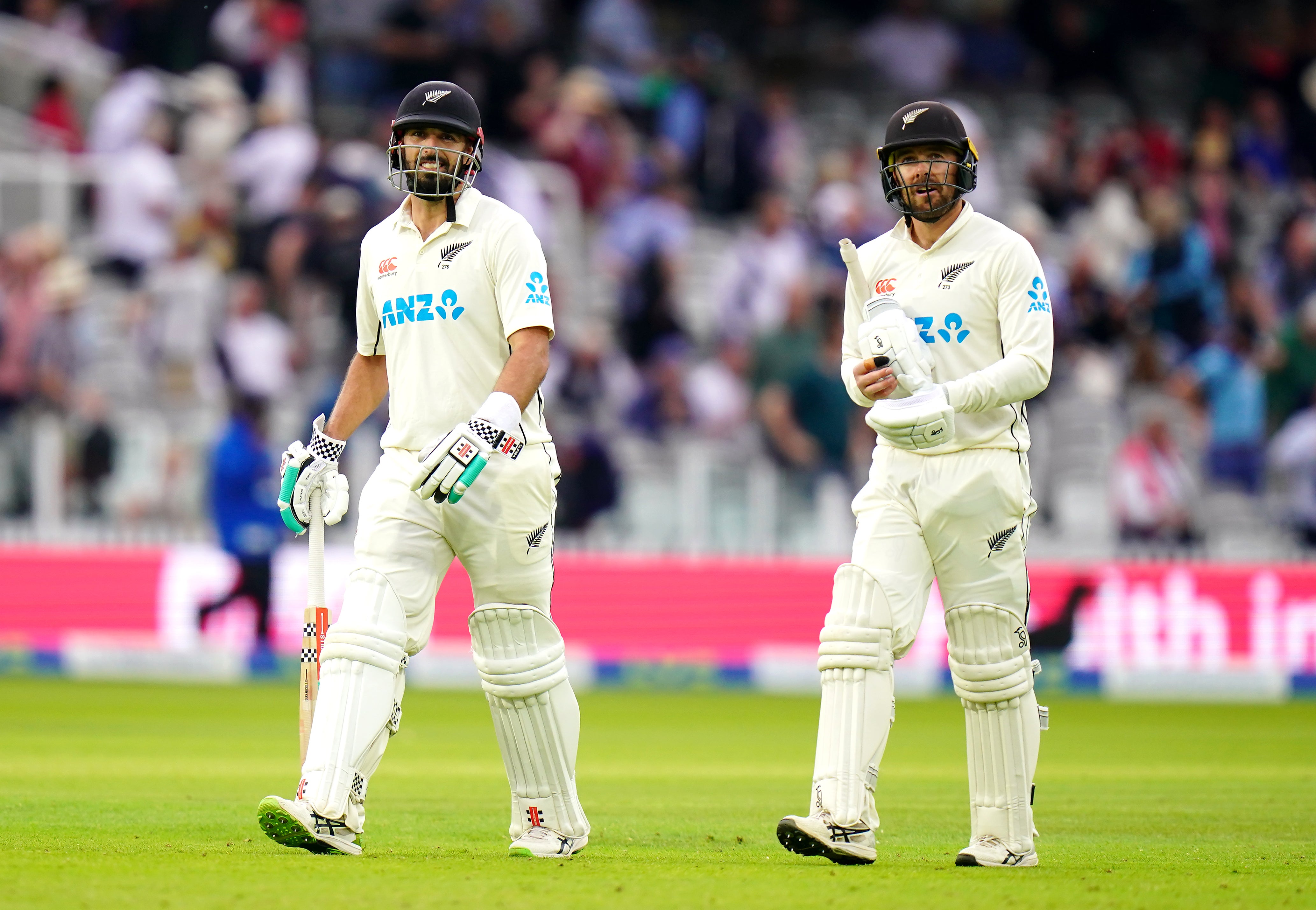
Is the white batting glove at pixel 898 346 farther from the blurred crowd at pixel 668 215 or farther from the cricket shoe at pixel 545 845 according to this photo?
the blurred crowd at pixel 668 215

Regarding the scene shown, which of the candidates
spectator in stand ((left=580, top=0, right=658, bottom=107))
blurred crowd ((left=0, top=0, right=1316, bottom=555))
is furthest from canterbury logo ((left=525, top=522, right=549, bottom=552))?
spectator in stand ((left=580, top=0, right=658, bottom=107))

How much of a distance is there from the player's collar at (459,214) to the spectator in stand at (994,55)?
16.0 m

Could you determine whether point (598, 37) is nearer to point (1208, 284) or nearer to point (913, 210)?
point (1208, 284)

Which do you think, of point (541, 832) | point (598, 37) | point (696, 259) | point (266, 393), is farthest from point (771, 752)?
point (598, 37)

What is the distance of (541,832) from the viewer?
630 centimetres

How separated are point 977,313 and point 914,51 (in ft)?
51.5

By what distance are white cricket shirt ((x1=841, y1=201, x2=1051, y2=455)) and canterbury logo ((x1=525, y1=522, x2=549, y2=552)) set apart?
1055 mm

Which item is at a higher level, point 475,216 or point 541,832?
point 475,216

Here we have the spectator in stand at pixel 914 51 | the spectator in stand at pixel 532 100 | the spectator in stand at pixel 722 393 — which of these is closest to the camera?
the spectator in stand at pixel 722 393

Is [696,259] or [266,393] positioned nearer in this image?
[266,393]

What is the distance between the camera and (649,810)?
792 centimetres

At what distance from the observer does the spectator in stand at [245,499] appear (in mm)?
14625

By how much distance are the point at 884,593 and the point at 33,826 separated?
3000 millimetres

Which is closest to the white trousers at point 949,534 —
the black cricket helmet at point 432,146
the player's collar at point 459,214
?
the player's collar at point 459,214
